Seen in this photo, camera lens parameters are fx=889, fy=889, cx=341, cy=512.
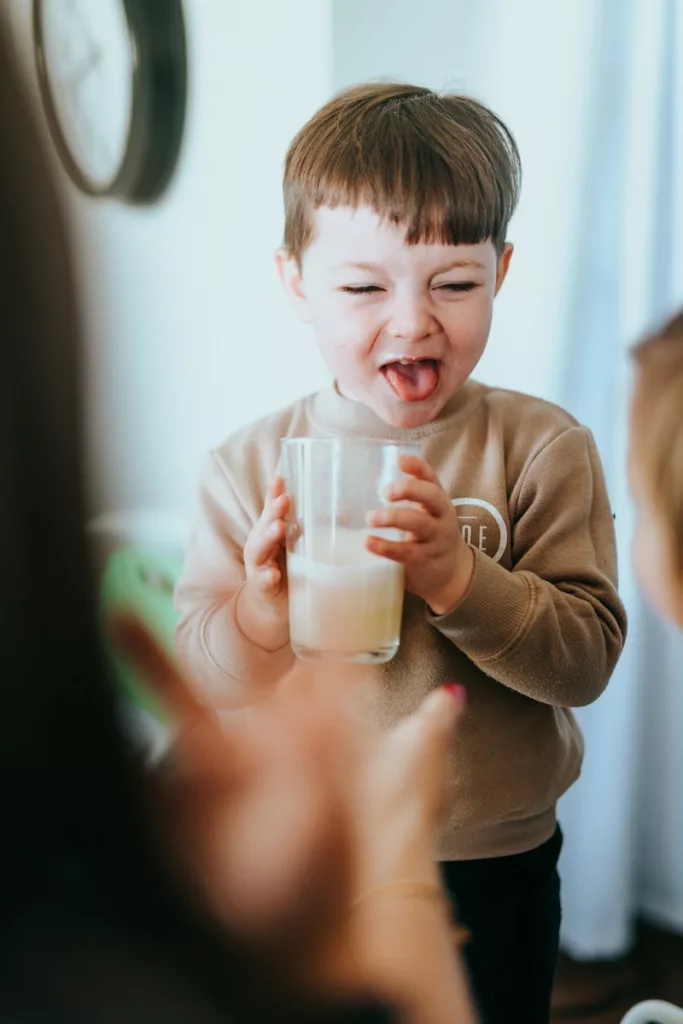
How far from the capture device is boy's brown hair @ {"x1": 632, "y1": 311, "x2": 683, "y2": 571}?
0.46 m

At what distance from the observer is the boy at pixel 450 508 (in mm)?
486

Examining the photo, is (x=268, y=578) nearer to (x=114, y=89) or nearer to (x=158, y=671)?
(x=158, y=671)

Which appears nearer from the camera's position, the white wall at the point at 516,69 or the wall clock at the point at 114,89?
the wall clock at the point at 114,89

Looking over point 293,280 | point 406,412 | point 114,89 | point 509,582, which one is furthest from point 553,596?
point 114,89

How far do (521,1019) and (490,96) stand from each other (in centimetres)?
57

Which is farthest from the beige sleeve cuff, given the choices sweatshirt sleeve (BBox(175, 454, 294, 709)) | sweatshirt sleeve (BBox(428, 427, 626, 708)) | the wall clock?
the wall clock

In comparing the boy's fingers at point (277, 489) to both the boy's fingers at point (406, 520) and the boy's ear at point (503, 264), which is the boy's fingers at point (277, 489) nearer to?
the boy's fingers at point (406, 520)

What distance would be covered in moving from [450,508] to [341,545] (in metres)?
0.06

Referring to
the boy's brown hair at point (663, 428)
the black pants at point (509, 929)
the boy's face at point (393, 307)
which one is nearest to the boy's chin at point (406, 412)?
the boy's face at point (393, 307)

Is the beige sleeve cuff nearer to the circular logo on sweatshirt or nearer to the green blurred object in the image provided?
the circular logo on sweatshirt

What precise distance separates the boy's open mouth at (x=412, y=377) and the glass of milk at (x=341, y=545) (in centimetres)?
5

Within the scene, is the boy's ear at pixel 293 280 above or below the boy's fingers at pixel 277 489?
above

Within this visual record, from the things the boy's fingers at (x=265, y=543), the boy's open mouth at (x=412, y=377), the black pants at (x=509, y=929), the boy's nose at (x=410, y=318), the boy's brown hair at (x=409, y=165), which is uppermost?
the boy's brown hair at (x=409, y=165)

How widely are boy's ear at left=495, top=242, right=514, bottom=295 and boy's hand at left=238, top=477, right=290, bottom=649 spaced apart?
180 millimetres
